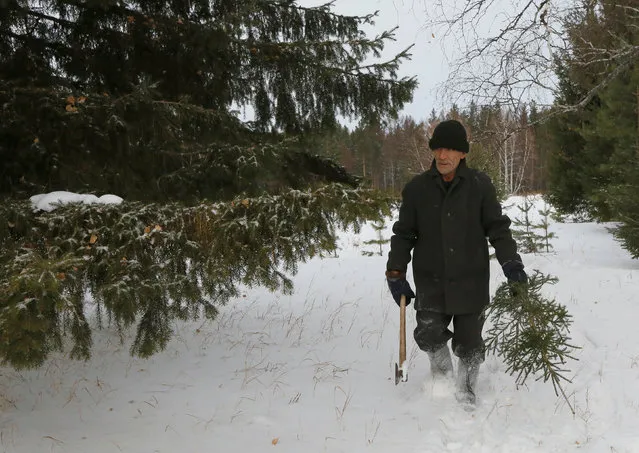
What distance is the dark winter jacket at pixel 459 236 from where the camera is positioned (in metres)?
3.36

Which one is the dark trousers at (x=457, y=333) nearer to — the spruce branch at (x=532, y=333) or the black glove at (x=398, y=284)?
the black glove at (x=398, y=284)

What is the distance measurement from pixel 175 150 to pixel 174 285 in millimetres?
1970

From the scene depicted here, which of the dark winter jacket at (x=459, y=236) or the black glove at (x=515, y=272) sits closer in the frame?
the black glove at (x=515, y=272)

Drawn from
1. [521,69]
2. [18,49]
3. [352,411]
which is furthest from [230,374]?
[521,69]

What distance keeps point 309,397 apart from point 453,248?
66.0 inches

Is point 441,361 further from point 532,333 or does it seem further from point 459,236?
point 459,236

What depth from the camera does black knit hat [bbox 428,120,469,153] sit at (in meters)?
3.34

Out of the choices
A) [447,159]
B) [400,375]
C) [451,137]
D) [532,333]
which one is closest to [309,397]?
[400,375]

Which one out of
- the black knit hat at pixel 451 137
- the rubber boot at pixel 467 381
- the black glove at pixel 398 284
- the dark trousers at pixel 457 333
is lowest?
the rubber boot at pixel 467 381

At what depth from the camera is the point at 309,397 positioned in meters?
3.82

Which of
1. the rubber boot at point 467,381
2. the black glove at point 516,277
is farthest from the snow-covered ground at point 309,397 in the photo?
the black glove at point 516,277

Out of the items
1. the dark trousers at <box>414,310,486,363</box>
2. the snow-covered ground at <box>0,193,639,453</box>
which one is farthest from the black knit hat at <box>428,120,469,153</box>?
the snow-covered ground at <box>0,193,639,453</box>

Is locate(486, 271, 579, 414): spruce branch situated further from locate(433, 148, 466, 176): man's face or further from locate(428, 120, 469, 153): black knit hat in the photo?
locate(428, 120, 469, 153): black knit hat

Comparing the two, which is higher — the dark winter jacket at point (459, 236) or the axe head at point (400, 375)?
the dark winter jacket at point (459, 236)
